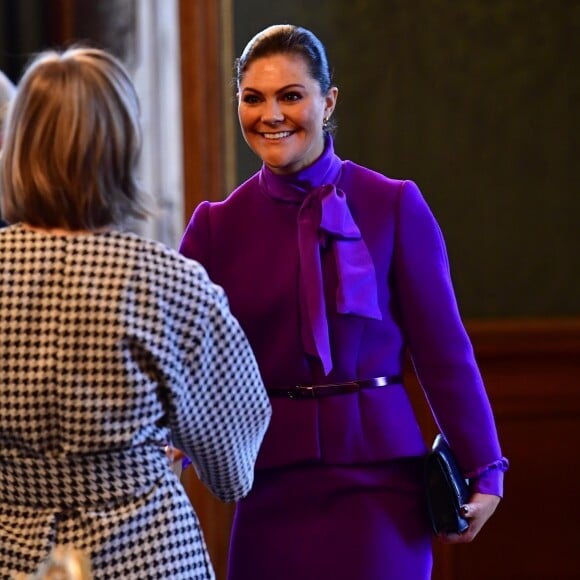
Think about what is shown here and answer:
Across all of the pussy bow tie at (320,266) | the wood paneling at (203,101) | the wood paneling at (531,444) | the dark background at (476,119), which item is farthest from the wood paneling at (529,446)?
the pussy bow tie at (320,266)

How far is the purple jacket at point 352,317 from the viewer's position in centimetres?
219

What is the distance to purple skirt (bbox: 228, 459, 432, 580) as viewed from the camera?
7.14ft

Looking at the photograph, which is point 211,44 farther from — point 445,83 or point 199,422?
point 199,422

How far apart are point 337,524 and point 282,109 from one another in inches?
29.8

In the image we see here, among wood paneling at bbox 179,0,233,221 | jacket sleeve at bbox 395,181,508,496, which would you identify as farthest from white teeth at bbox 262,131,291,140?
wood paneling at bbox 179,0,233,221

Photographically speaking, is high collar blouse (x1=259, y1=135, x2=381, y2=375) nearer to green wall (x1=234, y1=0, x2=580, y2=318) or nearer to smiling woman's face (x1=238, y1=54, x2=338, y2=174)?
smiling woman's face (x1=238, y1=54, x2=338, y2=174)

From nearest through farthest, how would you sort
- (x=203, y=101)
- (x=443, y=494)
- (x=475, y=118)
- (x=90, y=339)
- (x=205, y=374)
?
(x=90, y=339) → (x=205, y=374) → (x=443, y=494) → (x=203, y=101) → (x=475, y=118)

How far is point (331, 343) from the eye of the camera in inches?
86.1

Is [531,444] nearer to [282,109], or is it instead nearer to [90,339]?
[282,109]

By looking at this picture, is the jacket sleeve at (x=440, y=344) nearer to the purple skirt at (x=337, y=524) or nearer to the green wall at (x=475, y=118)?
the purple skirt at (x=337, y=524)

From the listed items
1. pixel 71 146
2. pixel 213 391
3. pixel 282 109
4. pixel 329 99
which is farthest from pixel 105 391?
pixel 329 99

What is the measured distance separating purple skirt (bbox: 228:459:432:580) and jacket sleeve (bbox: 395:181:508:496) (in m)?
0.12

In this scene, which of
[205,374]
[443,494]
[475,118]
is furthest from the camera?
Result: [475,118]

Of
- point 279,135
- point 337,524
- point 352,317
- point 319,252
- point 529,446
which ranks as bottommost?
point 529,446
